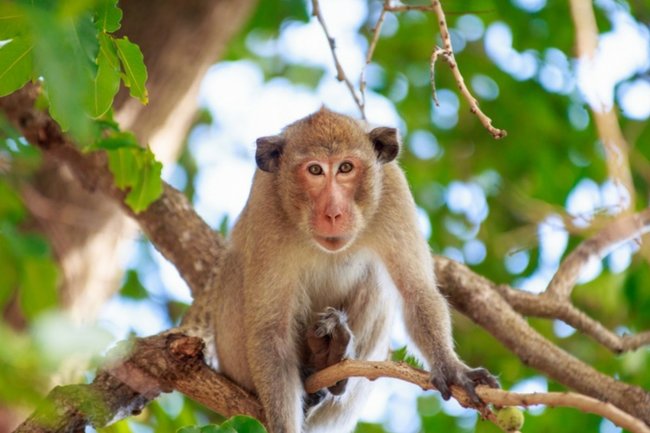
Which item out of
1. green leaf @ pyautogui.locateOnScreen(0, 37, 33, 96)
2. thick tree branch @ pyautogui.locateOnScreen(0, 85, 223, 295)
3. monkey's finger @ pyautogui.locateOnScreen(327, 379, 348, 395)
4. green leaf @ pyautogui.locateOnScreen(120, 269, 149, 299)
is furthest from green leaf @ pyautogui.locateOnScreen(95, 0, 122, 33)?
green leaf @ pyautogui.locateOnScreen(120, 269, 149, 299)

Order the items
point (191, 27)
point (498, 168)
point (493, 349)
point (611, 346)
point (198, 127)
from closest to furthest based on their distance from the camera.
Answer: point (611, 346) → point (191, 27) → point (493, 349) → point (498, 168) → point (198, 127)

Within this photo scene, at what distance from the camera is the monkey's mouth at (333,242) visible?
5.98 meters

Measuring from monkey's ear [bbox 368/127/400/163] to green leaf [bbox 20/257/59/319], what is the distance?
2277mm

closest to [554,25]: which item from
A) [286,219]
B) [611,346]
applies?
[611,346]

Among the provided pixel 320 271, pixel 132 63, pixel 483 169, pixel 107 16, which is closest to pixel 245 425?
pixel 132 63

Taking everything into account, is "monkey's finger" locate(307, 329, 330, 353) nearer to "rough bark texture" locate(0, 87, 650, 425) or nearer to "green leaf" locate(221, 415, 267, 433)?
"rough bark texture" locate(0, 87, 650, 425)

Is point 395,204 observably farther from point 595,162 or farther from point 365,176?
point 595,162

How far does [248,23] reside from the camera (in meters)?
11.4

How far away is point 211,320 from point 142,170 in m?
1.38

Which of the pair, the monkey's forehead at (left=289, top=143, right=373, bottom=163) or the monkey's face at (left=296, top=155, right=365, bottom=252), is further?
the monkey's forehead at (left=289, top=143, right=373, bottom=163)

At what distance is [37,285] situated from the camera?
5.68 metres

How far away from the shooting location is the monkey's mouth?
598 centimetres

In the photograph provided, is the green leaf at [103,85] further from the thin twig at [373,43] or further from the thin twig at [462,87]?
the thin twig at [373,43]

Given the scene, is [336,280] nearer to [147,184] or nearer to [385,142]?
[385,142]
